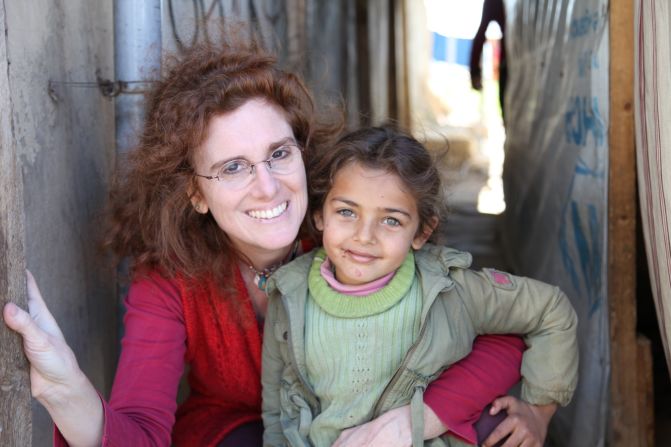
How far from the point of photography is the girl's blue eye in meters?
2.18

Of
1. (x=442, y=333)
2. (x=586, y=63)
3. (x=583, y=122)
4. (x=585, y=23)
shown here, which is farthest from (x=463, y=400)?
(x=585, y=23)

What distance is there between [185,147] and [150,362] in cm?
58

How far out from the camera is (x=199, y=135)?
219 centimetres

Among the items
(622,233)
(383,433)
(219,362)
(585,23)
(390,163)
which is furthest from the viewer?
(585,23)

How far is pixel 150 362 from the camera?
219cm

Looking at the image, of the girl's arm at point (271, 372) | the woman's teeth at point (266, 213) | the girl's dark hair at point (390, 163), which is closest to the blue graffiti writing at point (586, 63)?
the girl's dark hair at point (390, 163)

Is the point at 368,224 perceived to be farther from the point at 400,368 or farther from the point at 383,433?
the point at 383,433

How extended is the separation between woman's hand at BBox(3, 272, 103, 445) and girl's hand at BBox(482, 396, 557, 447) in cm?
103

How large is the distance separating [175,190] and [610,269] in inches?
60.7

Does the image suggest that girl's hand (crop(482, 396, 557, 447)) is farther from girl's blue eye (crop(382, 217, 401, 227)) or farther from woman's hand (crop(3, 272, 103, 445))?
woman's hand (crop(3, 272, 103, 445))

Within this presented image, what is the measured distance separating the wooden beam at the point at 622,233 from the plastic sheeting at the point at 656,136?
30cm

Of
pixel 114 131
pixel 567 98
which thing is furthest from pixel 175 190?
pixel 567 98

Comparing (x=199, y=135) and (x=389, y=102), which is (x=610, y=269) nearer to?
(x=199, y=135)

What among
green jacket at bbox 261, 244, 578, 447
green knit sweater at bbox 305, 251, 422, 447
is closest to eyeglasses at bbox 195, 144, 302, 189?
green jacket at bbox 261, 244, 578, 447
